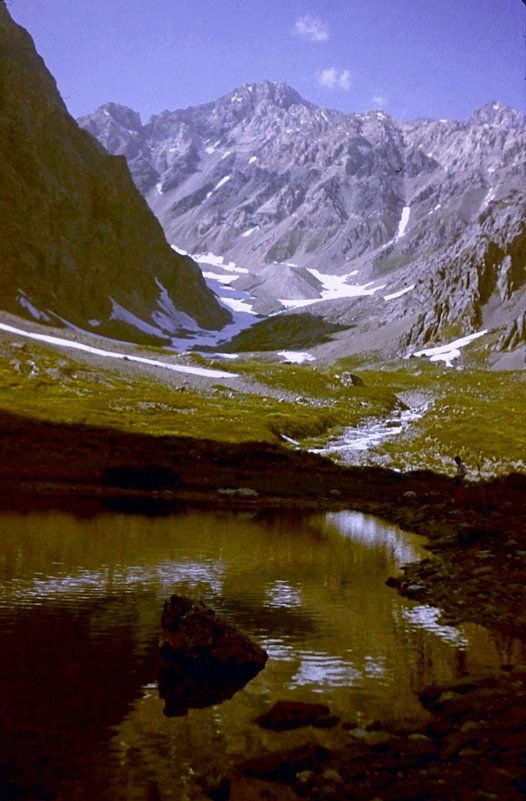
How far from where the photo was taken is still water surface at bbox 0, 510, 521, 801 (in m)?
10.8

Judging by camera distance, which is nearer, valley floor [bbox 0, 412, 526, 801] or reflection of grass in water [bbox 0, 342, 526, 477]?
valley floor [bbox 0, 412, 526, 801]

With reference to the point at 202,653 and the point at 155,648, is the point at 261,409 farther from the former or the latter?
the point at 202,653

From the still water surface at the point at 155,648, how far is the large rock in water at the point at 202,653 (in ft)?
1.09

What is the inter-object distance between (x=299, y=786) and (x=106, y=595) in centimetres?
1018

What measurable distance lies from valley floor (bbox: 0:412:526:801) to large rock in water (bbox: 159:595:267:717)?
3.25 meters

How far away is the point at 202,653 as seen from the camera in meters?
14.6

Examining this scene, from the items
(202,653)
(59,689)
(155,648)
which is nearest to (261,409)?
(155,648)

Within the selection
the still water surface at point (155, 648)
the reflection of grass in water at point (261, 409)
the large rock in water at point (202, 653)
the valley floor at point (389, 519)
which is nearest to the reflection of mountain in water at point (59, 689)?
the still water surface at point (155, 648)

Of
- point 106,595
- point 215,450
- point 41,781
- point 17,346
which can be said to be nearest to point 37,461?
point 215,450

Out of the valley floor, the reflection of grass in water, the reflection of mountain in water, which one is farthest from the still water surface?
the reflection of grass in water

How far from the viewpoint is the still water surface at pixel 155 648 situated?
10.8 metres

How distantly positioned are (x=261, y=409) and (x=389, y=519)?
156 feet

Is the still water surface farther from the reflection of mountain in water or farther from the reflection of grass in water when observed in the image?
the reflection of grass in water

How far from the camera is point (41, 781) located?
32.4 feet
